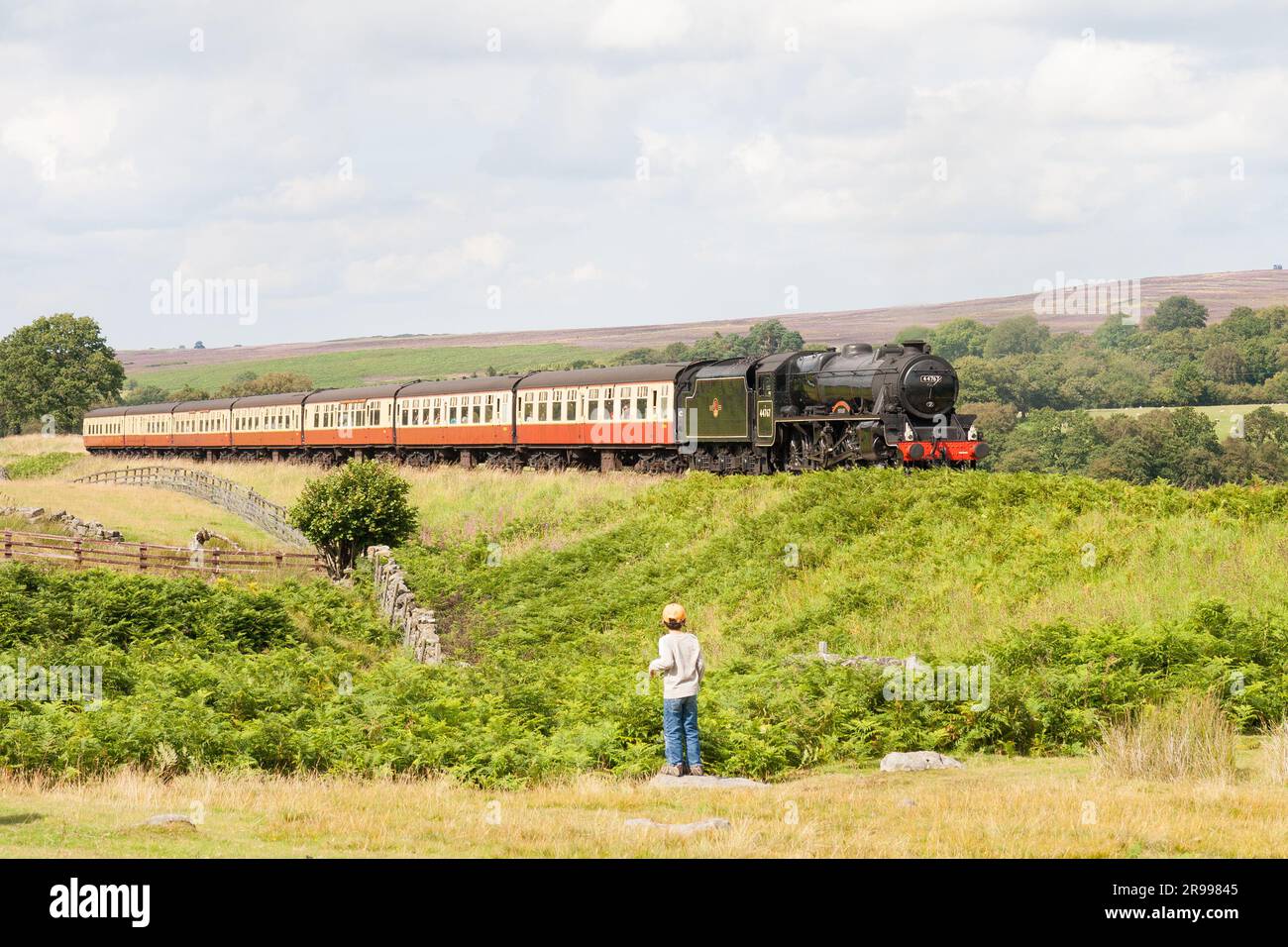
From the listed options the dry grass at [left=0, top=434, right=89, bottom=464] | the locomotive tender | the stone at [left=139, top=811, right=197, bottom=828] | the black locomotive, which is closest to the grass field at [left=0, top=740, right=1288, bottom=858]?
the stone at [left=139, top=811, right=197, bottom=828]

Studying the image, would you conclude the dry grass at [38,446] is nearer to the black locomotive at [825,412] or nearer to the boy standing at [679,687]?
the black locomotive at [825,412]

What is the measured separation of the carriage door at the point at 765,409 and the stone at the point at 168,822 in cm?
2754

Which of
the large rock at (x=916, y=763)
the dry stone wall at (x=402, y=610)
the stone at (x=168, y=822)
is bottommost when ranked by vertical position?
the dry stone wall at (x=402, y=610)

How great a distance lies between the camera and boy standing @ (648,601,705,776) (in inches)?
490

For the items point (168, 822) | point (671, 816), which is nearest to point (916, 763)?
point (671, 816)

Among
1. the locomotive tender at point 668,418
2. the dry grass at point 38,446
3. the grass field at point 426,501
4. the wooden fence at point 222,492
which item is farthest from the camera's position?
the dry grass at point 38,446

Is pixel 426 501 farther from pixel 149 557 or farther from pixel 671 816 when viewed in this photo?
pixel 671 816

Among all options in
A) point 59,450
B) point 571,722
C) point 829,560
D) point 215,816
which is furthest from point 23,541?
point 59,450

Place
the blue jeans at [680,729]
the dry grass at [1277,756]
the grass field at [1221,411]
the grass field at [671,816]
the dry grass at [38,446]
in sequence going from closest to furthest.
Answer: the grass field at [671,816] → the dry grass at [1277,756] → the blue jeans at [680,729] → the dry grass at [38,446] → the grass field at [1221,411]

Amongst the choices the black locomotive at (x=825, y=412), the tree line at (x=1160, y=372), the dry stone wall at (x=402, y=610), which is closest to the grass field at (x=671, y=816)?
the dry stone wall at (x=402, y=610)

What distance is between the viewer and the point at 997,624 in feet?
67.2

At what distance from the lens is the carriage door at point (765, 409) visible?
121 ft

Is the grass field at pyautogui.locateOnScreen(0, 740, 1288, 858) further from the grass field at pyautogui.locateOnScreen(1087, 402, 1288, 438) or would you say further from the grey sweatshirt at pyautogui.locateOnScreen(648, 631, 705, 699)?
the grass field at pyautogui.locateOnScreen(1087, 402, 1288, 438)

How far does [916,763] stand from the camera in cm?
1315
